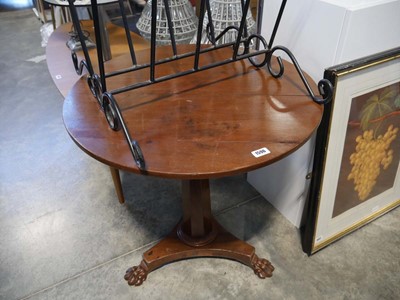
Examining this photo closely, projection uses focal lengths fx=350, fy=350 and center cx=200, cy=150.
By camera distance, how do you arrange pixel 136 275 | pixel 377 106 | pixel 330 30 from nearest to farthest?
pixel 330 30, pixel 377 106, pixel 136 275

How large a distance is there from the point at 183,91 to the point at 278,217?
2.70 ft

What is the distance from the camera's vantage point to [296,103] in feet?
2.88

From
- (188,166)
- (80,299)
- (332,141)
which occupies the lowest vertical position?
(80,299)

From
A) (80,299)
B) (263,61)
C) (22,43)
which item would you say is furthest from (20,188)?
(22,43)

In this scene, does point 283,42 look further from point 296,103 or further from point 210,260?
point 210,260

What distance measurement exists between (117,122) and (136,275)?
714 millimetres

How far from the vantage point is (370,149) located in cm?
125

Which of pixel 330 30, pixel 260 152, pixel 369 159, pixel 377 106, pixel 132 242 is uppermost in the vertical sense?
pixel 330 30

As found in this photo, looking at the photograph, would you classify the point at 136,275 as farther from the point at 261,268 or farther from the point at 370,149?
the point at 370,149

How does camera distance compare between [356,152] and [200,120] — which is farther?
[356,152]

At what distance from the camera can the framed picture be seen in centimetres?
105

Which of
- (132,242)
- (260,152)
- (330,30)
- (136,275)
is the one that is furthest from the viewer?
(132,242)

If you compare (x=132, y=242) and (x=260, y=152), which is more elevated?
(x=260, y=152)

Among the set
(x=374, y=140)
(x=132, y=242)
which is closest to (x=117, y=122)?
(x=132, y=242)
